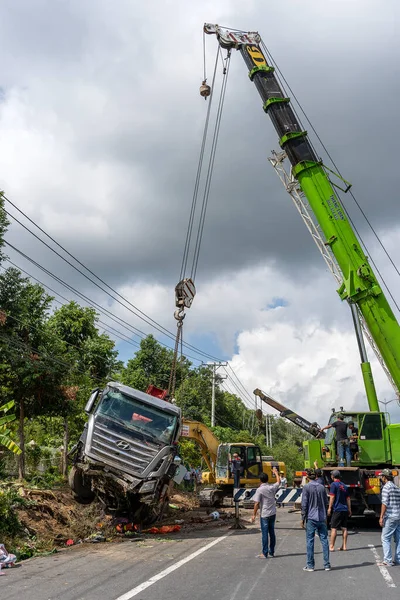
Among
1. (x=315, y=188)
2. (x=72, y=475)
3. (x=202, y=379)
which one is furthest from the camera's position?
(x=202, y=379)

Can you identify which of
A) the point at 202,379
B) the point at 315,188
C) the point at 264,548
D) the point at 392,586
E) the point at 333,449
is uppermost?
the point at 202,379

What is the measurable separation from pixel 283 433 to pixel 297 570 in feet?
326

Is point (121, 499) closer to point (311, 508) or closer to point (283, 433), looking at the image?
point (311, 508)

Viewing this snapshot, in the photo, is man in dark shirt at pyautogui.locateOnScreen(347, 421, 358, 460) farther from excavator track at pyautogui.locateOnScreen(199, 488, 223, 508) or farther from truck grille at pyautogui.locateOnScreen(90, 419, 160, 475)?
excavator track at pyautogui.locateOnScreen(199, 488, 223, 508)

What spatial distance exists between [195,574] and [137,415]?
16.1ft

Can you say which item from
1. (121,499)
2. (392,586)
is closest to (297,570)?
(392,586)

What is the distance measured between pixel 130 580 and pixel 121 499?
569 cm

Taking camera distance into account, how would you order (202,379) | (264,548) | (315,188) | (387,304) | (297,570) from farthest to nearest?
(202,379) < (315,188) < (387,304) < (264,548) < (297,570)

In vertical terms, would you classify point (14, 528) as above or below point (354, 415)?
below

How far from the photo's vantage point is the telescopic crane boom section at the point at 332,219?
1577cm

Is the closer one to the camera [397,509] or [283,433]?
[397,509]

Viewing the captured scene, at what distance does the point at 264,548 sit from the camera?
10.6 meters

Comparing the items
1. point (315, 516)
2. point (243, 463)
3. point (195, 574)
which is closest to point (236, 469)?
point (243, 463)

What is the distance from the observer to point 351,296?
1616 centimetres
